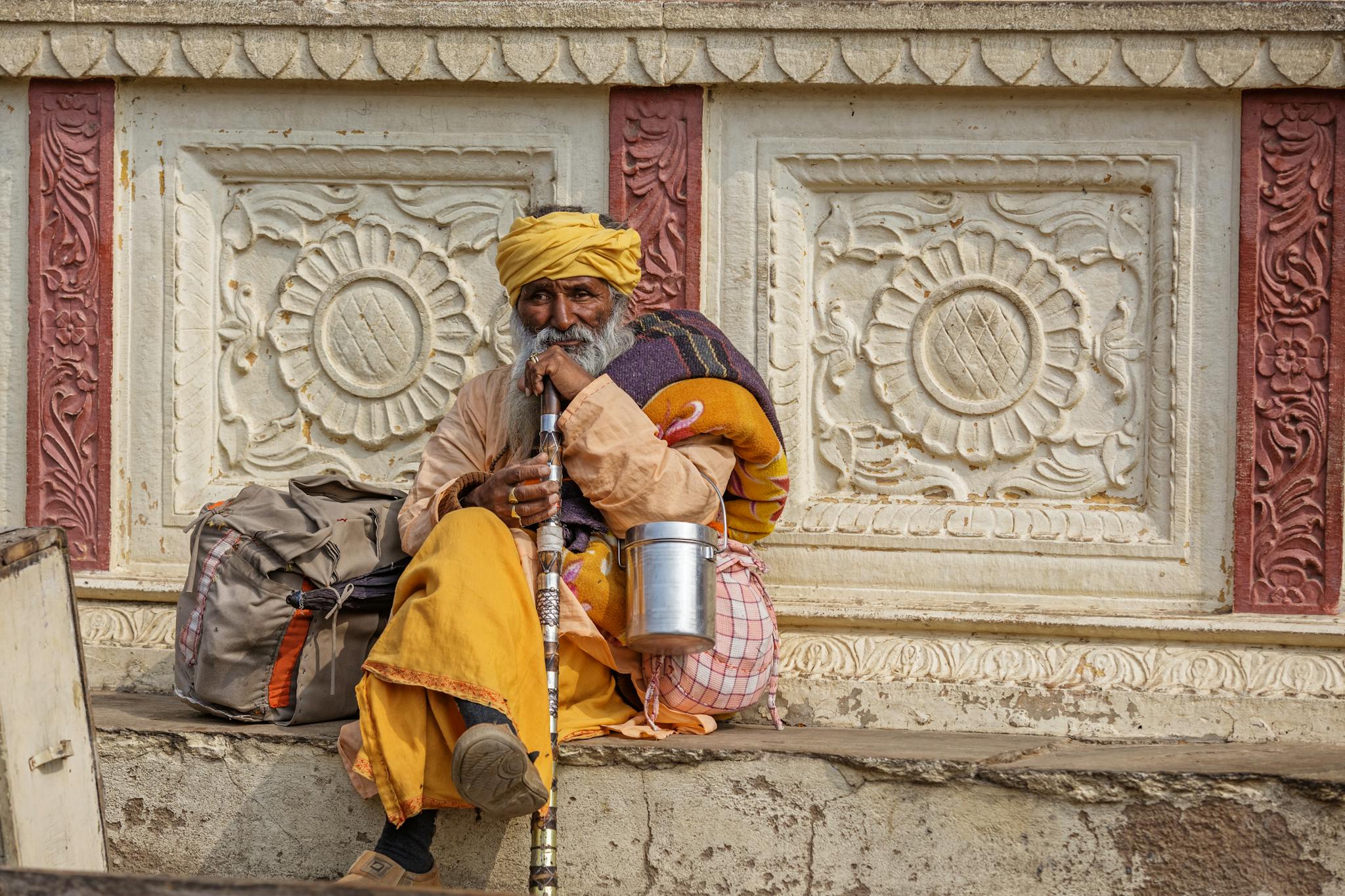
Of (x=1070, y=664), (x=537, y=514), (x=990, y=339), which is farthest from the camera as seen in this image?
(x=990, y=339)

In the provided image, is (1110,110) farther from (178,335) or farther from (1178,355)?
(178,335)

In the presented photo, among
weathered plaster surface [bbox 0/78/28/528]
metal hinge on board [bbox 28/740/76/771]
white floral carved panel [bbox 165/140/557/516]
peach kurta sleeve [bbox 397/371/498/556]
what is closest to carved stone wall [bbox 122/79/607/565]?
white floral carved panel [bbox 165/140/557/516]

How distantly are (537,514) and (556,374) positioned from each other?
13.2 inches

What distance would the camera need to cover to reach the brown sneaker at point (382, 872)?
286 cm

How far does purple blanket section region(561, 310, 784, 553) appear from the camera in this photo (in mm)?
3312

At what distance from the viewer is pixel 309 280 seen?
4184mm

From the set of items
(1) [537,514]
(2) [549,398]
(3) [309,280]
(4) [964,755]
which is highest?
(3) [309,280]

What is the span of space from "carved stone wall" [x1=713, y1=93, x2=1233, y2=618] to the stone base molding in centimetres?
13

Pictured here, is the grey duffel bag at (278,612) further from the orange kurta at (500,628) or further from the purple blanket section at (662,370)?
the purple blanket section at (662,370)

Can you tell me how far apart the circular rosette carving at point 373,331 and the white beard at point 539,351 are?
62 centimetres

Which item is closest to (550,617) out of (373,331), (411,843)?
(411,843)

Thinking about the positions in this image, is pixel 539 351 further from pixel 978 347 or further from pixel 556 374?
pixel 978 347

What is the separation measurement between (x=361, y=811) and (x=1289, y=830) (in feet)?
6.48

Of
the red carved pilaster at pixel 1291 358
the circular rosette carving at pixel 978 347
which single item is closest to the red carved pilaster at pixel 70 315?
the circular rosette carving at pixel 978 347
